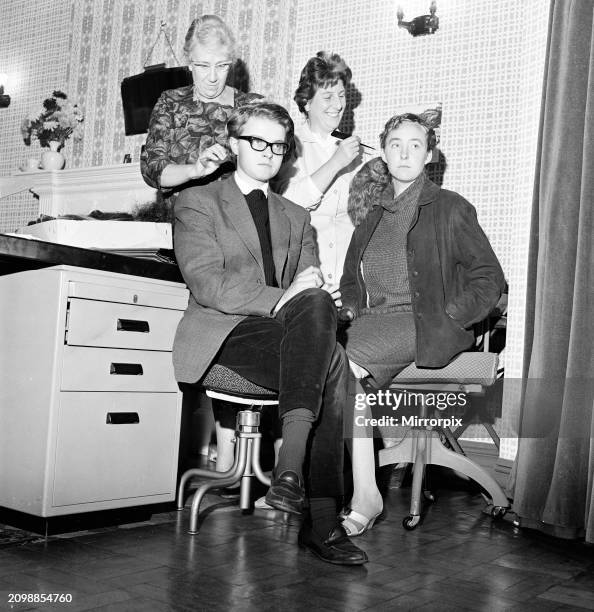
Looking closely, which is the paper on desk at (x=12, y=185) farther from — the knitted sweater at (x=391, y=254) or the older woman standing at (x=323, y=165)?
the knitted sweater at (x=391, y=254)

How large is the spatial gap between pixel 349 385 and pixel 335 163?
0.87 meters

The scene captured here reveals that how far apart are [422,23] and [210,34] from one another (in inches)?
42.1

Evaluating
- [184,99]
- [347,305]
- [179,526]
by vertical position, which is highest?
[184,99]

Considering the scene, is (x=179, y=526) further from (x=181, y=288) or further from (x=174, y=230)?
(x=174, y=230)

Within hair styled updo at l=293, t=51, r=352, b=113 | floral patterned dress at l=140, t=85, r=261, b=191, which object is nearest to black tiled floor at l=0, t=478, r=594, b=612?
floral patterned dress at l=140, t=85, r=261, b=191

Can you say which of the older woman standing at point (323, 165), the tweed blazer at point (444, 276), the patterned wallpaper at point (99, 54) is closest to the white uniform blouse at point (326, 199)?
the older woman standing at point (323, 165)

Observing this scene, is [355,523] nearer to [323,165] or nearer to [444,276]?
[444,276]

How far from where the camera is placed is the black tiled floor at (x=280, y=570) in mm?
1533

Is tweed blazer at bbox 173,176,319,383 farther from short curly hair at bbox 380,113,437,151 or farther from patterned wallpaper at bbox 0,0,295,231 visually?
patterned wallpaper at bbox 0,0,295,231

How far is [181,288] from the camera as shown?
2.34 metres

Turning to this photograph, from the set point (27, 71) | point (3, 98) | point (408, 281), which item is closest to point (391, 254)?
point (408, 281)

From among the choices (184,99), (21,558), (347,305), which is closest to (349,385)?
(347,305)

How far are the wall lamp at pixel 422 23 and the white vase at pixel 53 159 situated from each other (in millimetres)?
2139

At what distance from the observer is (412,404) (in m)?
2.84
